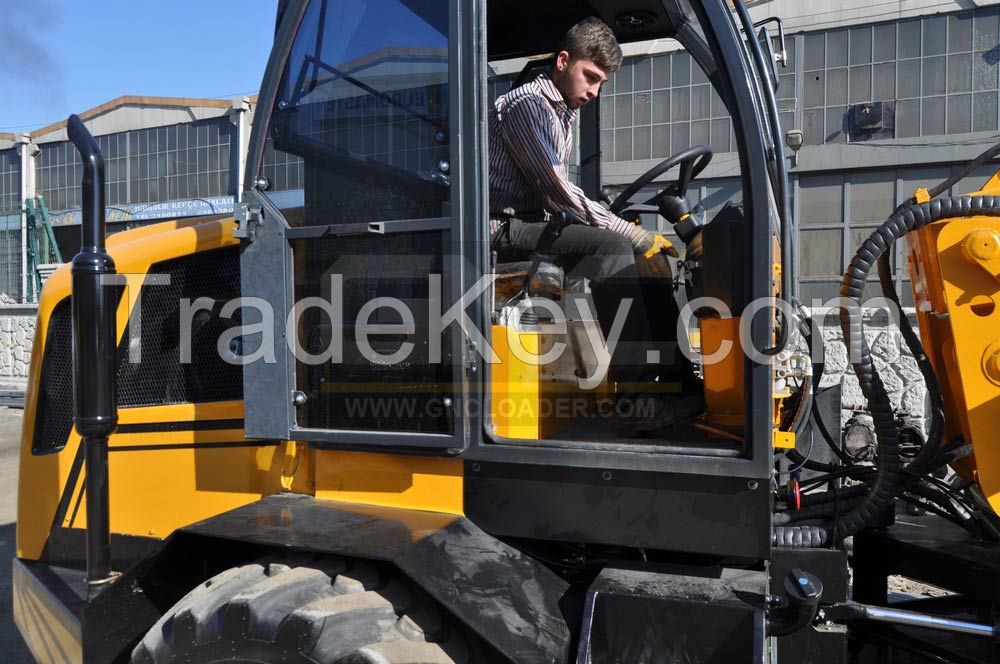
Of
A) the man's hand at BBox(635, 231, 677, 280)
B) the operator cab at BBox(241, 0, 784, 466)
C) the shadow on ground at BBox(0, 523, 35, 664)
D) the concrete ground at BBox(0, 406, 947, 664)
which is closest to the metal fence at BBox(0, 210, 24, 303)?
the concrete ground at BBox(0, 406, 947, 664)

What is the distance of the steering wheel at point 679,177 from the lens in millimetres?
3205

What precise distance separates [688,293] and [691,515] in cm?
100

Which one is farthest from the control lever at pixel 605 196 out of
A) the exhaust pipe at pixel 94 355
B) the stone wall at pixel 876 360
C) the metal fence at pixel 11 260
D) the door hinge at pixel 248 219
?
the metal fence at pixel 11 260

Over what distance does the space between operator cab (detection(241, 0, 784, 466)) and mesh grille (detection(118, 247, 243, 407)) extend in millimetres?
406

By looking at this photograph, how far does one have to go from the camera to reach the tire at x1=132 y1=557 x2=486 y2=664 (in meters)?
2.02

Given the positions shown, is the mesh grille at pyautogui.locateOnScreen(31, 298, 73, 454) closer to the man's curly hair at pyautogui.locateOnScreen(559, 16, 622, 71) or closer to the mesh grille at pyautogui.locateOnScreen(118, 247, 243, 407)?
the mesh grille at pyautogui.locateOnScreen(118, 247, 243, 407)

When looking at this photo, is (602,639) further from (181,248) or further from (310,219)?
(181,248)

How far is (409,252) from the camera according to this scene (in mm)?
2295

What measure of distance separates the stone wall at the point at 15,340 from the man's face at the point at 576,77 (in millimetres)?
14688

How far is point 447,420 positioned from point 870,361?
131cm

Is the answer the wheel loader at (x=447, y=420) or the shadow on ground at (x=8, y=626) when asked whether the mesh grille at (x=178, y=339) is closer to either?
the wheel loader at (x=447, y=420)

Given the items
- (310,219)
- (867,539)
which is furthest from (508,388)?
(867,539)

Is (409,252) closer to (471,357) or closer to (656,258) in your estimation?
(471,357)

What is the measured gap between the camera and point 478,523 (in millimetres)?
2320
